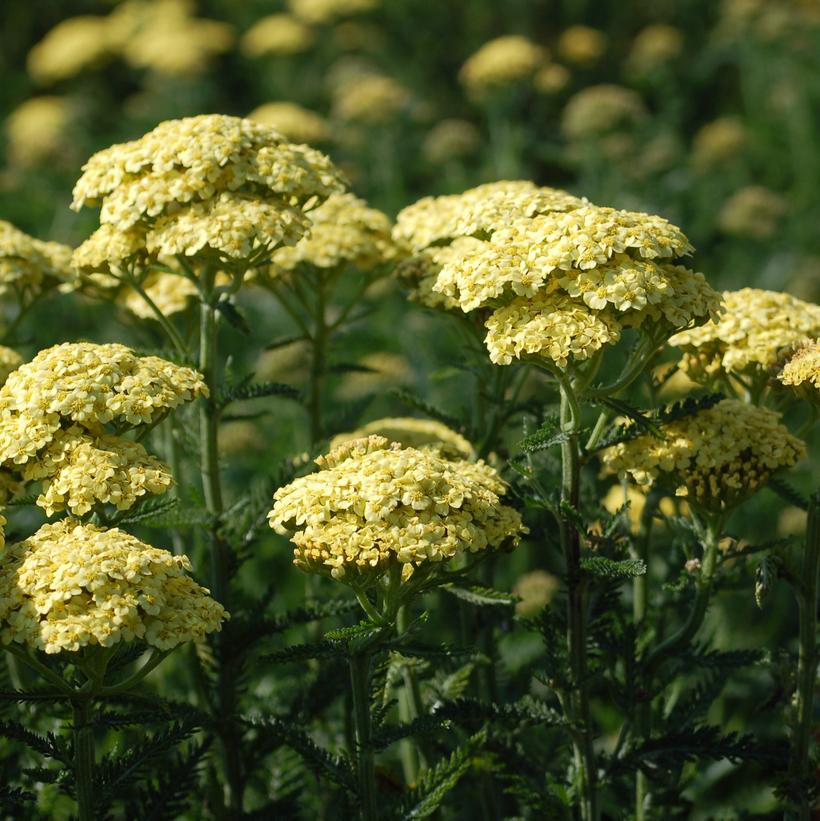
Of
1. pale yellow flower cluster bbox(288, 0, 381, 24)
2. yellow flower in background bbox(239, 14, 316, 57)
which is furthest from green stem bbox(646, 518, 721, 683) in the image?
yellow flower in background bbox(239, 14, 316, 57)

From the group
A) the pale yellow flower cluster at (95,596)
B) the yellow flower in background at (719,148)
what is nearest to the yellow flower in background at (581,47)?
the yellow flower in background at (719,148)

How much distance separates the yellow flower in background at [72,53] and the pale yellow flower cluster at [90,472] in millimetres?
8528

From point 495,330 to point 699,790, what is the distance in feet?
8.43

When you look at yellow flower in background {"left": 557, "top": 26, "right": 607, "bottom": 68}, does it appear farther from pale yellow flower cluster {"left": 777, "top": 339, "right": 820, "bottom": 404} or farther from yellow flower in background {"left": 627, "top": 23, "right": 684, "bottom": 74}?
pale yellow flower cluster {"left": 777, "top": 339, "right": 820, "bottom": 404}

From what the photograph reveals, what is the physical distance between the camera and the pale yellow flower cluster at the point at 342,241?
4.79 metres

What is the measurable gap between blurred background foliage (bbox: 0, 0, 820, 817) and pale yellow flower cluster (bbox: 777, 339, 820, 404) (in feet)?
3.75

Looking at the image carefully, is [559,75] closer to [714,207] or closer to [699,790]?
[714,207]

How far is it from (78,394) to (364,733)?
1.23 m

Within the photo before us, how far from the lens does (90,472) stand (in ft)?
11.5

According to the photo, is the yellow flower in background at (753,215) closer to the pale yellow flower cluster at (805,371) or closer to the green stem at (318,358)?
the green stem at (318,358)

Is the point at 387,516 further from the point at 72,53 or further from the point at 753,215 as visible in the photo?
the point at 72,53

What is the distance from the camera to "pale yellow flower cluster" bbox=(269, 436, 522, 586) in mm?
3340

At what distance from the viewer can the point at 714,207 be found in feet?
33.5

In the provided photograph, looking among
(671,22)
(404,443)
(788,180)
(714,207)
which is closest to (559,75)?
(714,207)
